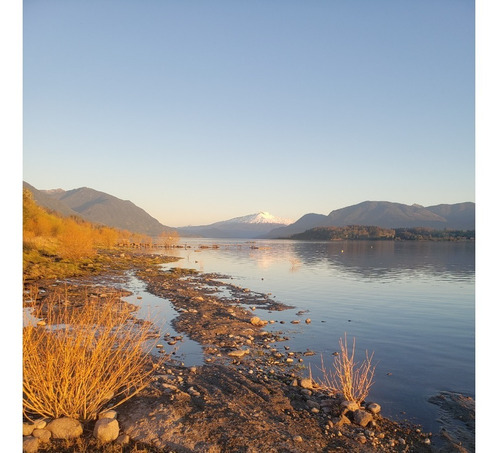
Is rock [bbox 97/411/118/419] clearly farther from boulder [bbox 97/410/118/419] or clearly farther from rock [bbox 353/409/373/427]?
rock [bbox 353/409/373/427]

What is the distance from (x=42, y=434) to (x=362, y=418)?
470 cm

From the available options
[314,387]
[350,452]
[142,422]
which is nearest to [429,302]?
[314,387]

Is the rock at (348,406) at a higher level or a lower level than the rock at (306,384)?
higher

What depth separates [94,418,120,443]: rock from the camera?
4953 millimetres

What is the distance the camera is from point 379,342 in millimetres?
11977

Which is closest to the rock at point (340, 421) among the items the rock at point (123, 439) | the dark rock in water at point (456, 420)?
the dark rock in water at point (456, 420)

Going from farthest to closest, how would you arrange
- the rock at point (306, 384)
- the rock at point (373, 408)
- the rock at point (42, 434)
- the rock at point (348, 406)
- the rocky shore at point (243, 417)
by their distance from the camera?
the rock at point (306, 384) → the rock at point (373, 408) → the rock at point (348, 406) → the rocky shore at point (243, 417) → the rock at point (42, 434)

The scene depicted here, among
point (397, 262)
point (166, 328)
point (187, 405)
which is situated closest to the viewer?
point (187, 405)

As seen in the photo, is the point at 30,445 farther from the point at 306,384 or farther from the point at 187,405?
the point at 306,384

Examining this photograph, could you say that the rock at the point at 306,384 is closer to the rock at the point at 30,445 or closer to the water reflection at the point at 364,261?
the rock at the point at 30,445

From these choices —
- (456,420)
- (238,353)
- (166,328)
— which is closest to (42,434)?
(238,353)

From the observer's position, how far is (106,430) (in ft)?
16.4

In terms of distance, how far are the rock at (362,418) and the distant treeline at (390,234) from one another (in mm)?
145268

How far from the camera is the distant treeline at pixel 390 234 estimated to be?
454ft
